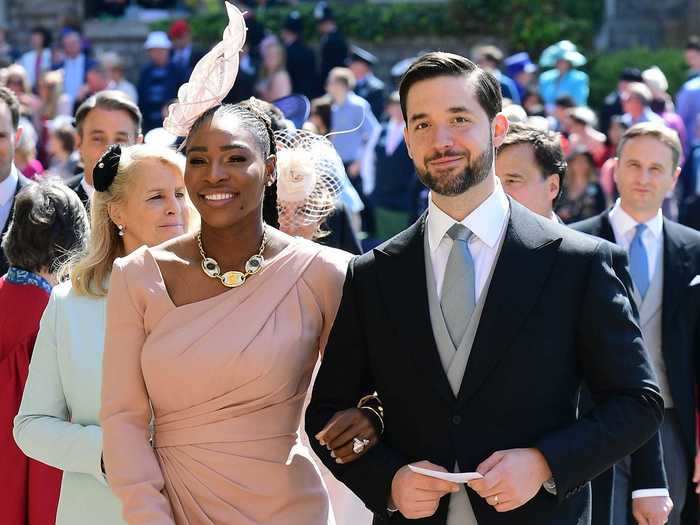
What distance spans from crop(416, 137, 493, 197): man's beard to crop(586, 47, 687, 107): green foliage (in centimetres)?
1694

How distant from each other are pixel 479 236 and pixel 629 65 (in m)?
17.6

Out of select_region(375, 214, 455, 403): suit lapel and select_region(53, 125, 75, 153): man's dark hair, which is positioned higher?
select_region(375, 214, 455, 403): suit lapel

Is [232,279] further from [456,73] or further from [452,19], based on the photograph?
[452,19]

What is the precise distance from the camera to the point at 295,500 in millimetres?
3779

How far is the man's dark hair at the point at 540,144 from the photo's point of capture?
18.3 ft

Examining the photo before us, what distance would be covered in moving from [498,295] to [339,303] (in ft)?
1.87

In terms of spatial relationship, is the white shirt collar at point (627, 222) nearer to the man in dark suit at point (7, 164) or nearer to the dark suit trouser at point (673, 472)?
the dark suit trouser at point (673, 472)

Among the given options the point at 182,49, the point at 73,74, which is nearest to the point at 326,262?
the point at 182,49

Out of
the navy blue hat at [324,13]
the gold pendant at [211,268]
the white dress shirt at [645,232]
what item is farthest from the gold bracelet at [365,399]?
the navy blue hat at [324,13]

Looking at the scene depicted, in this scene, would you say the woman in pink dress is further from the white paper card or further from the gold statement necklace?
the white paper card

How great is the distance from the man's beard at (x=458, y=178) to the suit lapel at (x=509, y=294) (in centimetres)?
17

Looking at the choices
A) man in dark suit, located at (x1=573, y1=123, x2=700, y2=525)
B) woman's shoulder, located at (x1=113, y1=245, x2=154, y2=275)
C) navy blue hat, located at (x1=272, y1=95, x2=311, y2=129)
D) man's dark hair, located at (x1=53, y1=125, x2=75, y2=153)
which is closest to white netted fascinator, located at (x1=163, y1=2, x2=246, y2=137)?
woman's shoulder, located at (x1=113, y1=245, x2=154, y2=275)

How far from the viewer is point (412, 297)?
356 centimetres

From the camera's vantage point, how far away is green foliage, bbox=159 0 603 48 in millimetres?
22609
